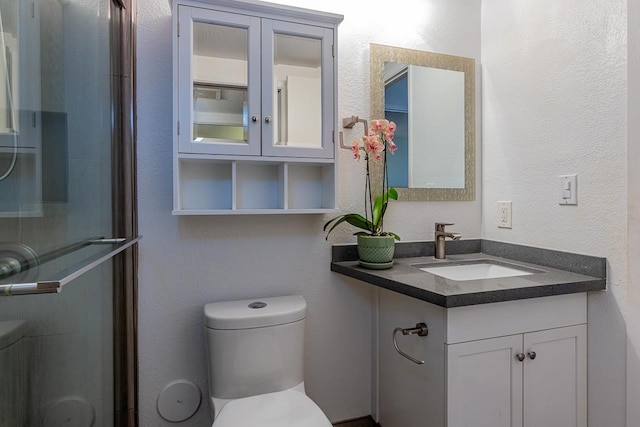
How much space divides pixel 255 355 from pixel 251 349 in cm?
3

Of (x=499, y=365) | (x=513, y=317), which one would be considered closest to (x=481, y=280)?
(x=513, y=317)

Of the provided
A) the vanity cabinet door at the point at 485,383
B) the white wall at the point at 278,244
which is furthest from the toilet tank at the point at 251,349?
the vanity cabinet door at the point at 485,383

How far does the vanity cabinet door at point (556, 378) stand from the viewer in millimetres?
1220

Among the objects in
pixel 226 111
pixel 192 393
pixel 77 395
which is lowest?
pixel 192 393

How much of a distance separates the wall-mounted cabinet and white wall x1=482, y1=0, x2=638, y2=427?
0.81 m

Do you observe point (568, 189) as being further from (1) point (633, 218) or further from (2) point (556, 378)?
(2) point (556, 378)

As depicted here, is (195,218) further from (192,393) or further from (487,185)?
(487,185)

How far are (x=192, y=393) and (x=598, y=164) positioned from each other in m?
1.70

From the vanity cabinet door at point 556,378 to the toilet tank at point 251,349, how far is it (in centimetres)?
79

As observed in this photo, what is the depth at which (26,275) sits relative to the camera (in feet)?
2.18

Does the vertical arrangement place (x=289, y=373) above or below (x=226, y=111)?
below

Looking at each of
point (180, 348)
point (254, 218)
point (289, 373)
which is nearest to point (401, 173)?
point (254, 218)

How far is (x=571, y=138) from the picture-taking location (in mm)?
1371

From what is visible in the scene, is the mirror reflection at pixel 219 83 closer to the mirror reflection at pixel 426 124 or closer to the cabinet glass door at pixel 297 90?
the cabinet glass door at pixel 297 90
